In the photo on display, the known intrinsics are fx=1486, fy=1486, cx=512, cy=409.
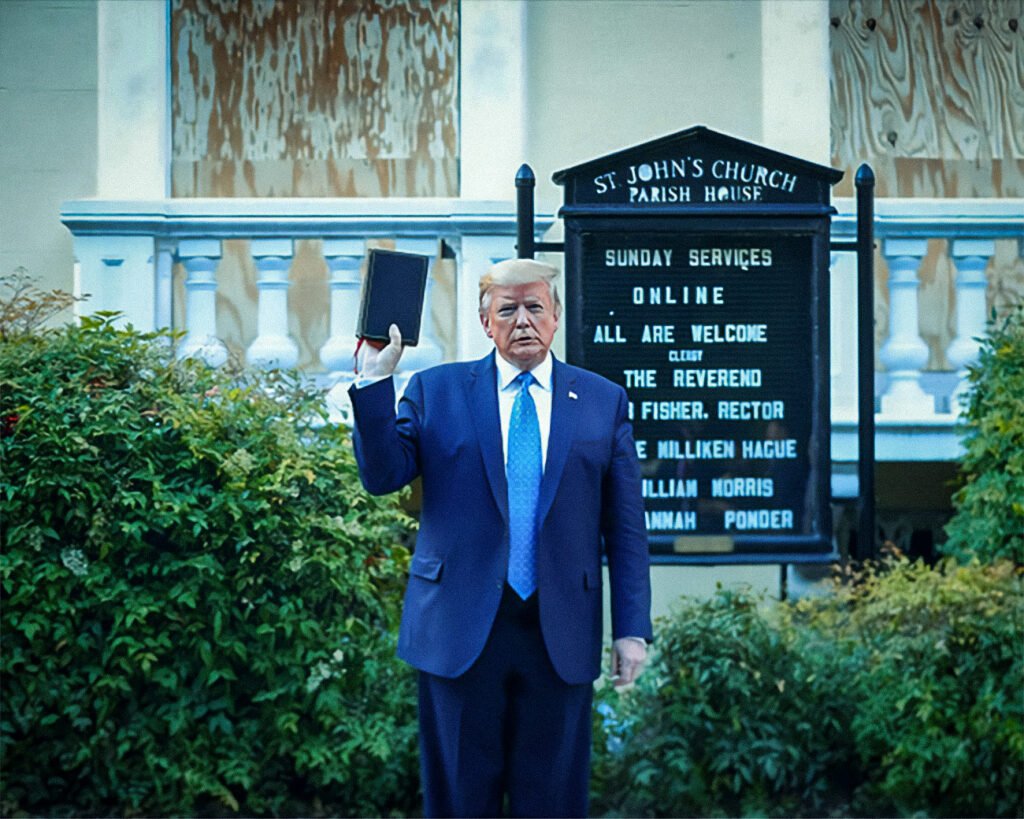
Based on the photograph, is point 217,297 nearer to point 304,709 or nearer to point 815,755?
point 304,709

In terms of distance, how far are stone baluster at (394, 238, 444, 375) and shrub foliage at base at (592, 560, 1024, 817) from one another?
2.13m

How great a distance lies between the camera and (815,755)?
5.46m

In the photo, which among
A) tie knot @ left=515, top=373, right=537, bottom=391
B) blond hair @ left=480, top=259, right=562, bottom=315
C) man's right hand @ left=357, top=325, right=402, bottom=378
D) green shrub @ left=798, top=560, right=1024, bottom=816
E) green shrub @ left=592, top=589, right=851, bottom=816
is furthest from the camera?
green shrub @ left=592, top=589, right=851, bottom=816

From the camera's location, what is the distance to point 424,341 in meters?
7.20

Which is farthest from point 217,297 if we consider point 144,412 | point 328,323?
point 144,412

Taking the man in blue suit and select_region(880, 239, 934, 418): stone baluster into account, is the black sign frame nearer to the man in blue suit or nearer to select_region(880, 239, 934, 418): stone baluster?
select_region(880, 239, 934, 418): stone baluster

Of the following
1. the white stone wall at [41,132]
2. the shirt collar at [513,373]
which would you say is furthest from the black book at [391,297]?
the white stone wall at [41,132]

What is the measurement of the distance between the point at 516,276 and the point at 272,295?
3.45m

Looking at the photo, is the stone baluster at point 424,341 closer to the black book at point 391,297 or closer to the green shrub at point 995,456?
the green shrub at point 995,456

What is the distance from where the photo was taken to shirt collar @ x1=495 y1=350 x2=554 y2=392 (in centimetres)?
397

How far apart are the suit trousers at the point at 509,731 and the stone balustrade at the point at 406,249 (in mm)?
A: 3393

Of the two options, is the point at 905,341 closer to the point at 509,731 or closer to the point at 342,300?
the point at 342,300

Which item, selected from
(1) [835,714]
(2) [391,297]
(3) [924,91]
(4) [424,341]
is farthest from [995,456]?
(2) [391,297]

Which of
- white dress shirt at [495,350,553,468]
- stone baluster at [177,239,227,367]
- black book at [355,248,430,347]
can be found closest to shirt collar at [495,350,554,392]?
white dress shirt at [495,350,553,468]
